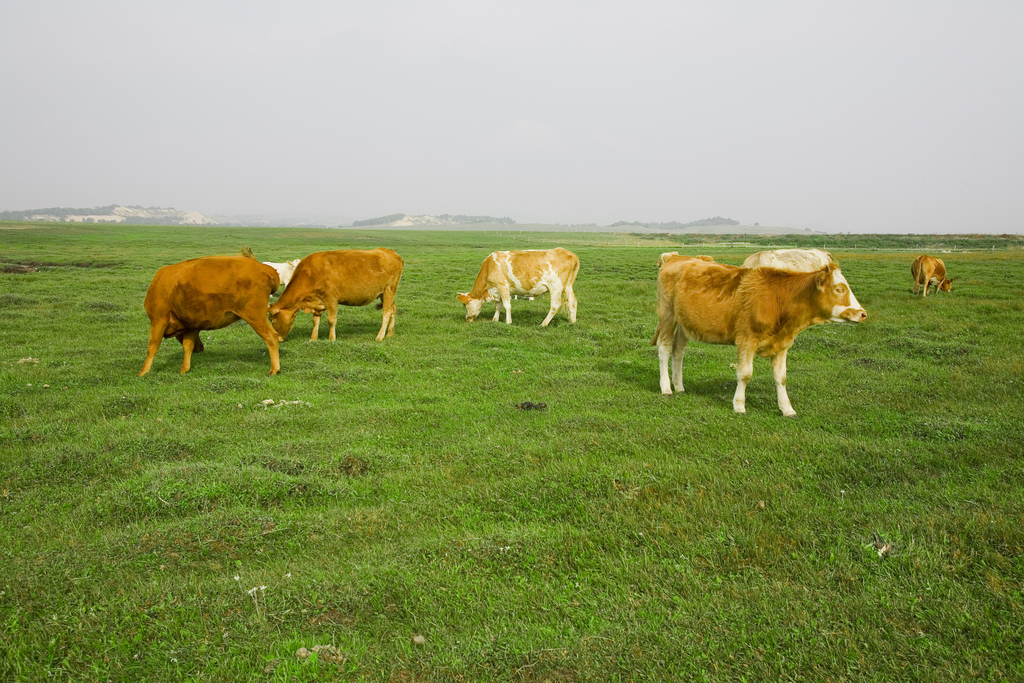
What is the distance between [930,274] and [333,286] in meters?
21.6

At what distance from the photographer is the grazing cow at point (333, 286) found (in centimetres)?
1402

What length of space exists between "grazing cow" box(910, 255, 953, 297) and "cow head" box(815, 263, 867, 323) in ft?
53.8

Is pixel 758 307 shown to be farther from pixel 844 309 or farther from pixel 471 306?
pixel 471 306

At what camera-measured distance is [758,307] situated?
28.3ft

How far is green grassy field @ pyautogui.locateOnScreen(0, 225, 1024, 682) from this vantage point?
148 inches

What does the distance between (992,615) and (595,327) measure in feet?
41.5

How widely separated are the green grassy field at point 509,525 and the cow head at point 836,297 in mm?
1493

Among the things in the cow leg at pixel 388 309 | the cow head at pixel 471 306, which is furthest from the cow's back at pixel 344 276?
the cow head at pixel 471 306

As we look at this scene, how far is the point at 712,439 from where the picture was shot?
754 cm

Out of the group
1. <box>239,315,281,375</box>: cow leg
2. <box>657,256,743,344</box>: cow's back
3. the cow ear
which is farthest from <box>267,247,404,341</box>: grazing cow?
the cow ear

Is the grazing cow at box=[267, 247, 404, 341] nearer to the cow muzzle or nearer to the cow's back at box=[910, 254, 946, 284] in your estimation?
the cow muzzle

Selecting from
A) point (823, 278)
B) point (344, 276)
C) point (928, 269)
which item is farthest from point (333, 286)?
point (928, 269)

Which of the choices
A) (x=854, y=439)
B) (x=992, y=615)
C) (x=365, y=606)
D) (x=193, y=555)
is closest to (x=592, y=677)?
(x=365, y=606)

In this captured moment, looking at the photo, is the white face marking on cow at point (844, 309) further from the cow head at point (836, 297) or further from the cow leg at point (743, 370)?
the cow leg at point (743, 370)
